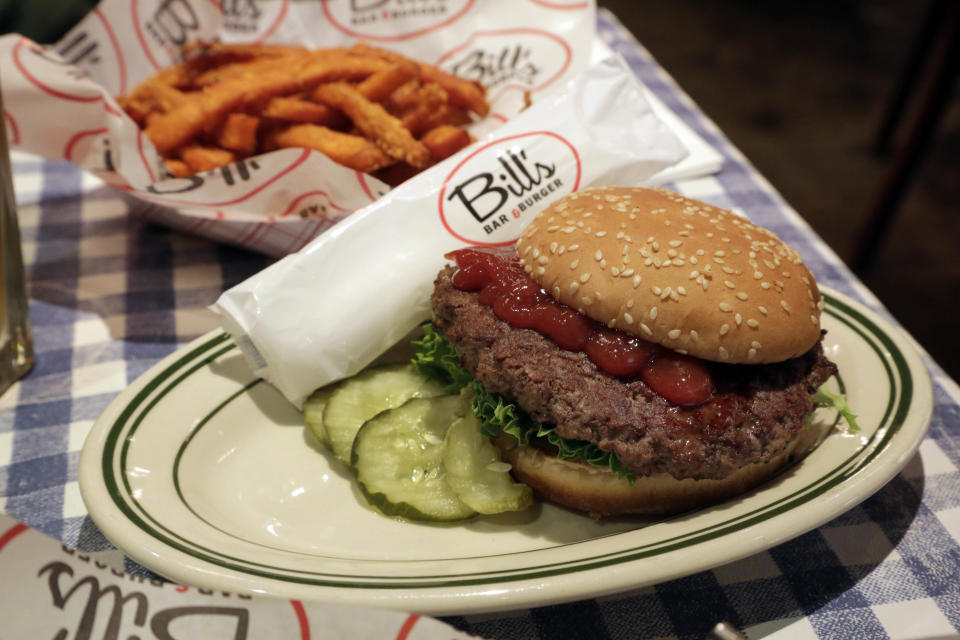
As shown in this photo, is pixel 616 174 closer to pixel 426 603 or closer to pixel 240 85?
pixel 240 85

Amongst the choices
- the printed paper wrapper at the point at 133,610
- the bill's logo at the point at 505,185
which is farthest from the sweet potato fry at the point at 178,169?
the printed paper wrapper at the point at 133,610

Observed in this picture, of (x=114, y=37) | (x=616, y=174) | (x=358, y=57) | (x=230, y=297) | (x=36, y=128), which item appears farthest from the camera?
(x=114, y=37)

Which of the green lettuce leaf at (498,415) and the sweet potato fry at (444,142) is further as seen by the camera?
the sweet potato fry at (444,142)

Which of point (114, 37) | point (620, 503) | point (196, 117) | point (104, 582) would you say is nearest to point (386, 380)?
point (620, 503)

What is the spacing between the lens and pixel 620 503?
1.51 meters

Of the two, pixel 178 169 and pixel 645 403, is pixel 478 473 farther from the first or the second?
pixel 178 169

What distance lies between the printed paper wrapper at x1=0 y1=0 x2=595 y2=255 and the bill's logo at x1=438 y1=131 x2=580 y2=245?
270mm

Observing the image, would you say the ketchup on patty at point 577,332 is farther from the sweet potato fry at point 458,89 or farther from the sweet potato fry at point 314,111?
the sweet potato fry at point 458,89

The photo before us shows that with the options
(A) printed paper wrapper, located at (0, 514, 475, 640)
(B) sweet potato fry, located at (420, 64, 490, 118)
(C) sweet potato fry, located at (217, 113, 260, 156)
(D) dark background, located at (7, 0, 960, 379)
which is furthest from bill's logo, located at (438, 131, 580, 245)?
(D) dark background, located at (7, 0, 960, 379)

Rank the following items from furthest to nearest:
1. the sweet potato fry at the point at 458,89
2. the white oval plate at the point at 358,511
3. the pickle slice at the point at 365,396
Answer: the sweet potato fry at the point at 458,89
the pickle slice at the point at 365,396
the white oval plate at the point at 358,511

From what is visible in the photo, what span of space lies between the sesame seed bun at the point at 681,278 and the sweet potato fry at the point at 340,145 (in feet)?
2.16

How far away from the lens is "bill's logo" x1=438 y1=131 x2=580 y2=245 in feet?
6.30

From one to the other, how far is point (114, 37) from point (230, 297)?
1.55 meters

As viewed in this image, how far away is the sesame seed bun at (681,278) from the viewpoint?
1.48m
